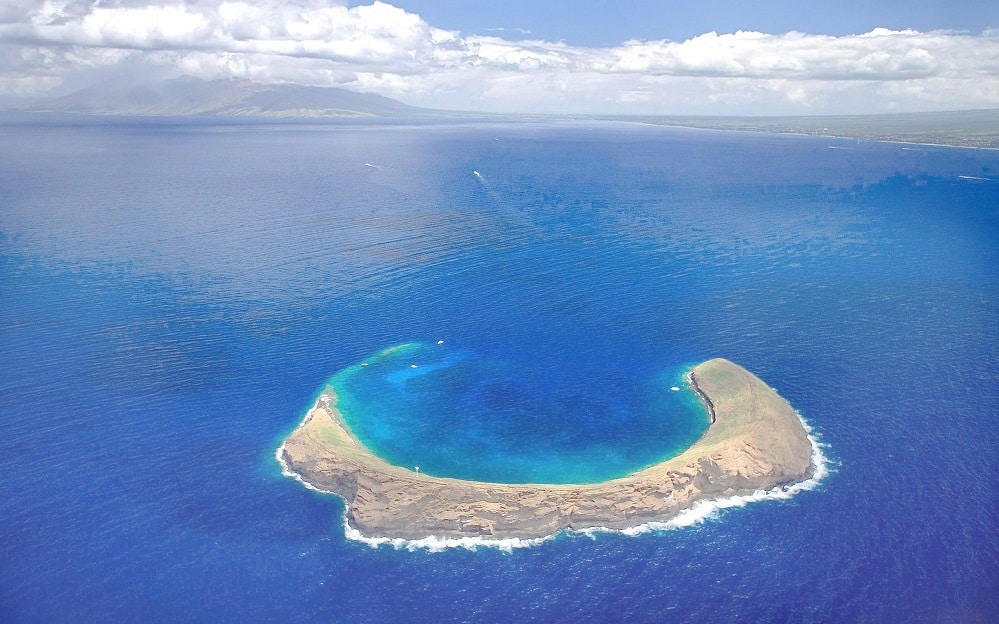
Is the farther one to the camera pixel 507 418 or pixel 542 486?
pixel 507 418

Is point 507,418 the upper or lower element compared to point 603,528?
upper

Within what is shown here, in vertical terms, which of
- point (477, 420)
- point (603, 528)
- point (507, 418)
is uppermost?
point (507, 418)

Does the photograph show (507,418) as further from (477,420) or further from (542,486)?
(542,486)

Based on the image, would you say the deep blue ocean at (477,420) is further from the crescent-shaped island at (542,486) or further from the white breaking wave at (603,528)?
the crescent-shaped island at (542,486)

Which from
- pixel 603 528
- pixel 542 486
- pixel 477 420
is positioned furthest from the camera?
pixel 477 420

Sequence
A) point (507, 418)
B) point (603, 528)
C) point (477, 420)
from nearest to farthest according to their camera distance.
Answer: point (603, 528) < point (477, 420) < point (507, 418)

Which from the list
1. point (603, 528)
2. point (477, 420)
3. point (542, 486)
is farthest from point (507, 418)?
point (603, 528)

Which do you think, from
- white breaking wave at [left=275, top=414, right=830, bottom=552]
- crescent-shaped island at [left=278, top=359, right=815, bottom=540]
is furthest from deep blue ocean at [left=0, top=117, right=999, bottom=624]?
crescent-shaped island at [left=278, top=359, right=815, bottom=540]

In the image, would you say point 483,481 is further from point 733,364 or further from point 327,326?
point 327,326
